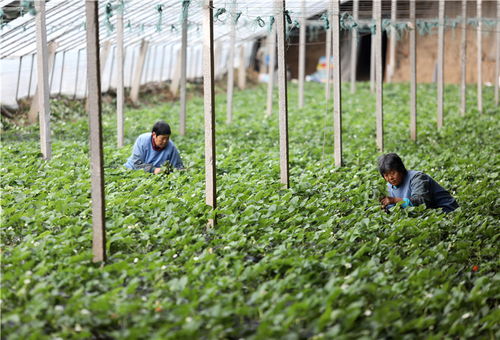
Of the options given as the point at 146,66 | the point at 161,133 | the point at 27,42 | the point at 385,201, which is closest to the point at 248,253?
the point at 385,201

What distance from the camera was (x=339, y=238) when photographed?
7.24 metres

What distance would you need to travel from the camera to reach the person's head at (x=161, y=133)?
9.80 meters

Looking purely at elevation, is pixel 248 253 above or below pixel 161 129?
below

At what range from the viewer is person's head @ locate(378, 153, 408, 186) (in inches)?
317

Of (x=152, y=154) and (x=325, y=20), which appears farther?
(x=325, y=20)

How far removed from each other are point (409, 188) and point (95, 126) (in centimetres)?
368

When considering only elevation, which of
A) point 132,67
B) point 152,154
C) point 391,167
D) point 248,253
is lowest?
point 248,253

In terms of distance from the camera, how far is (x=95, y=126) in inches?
246

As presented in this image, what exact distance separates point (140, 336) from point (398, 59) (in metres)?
26.0

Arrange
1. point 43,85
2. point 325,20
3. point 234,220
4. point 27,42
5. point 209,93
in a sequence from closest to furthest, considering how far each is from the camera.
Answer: point 234,220
point 209,93
point 43,85
point 325,20
point 27,42

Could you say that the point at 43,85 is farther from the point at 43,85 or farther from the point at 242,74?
the point at 242,74

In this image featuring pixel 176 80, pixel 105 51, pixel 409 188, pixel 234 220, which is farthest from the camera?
pixel 176 80

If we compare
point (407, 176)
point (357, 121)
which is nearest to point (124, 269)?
point (407, 176)

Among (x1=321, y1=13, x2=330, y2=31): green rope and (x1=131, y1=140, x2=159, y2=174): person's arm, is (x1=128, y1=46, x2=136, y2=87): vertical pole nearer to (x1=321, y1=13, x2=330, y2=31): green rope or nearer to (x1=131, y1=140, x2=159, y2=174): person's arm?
(x1=321, y1=13, x2=330, y2=31): green rope
